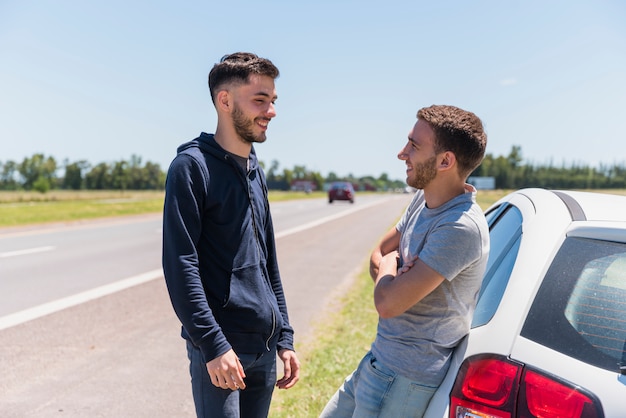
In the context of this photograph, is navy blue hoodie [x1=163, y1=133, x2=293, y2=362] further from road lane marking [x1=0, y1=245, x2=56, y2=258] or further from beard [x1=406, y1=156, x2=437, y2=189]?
road lane marking [x1=0, y1=245, x2=56, y2=258]

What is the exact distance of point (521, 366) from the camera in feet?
5.43

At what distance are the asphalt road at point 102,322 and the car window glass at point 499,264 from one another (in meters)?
2.62

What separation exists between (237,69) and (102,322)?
17.0 ft

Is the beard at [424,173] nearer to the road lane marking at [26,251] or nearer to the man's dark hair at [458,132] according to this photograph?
the man's dark hair at [458,132]

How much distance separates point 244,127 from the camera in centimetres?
212

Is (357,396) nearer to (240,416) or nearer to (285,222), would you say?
(240,416)

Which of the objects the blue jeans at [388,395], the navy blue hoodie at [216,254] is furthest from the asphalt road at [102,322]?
the blue jeans at [388,395]

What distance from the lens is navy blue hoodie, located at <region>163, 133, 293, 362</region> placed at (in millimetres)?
1885

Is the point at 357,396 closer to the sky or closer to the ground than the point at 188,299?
closer to the ground

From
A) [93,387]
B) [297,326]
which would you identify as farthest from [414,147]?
[297,326]

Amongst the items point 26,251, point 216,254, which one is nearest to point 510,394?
point 216,254

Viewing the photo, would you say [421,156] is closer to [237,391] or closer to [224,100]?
[224,100]

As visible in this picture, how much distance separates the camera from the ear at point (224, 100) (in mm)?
2100

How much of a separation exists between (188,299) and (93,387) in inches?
122
